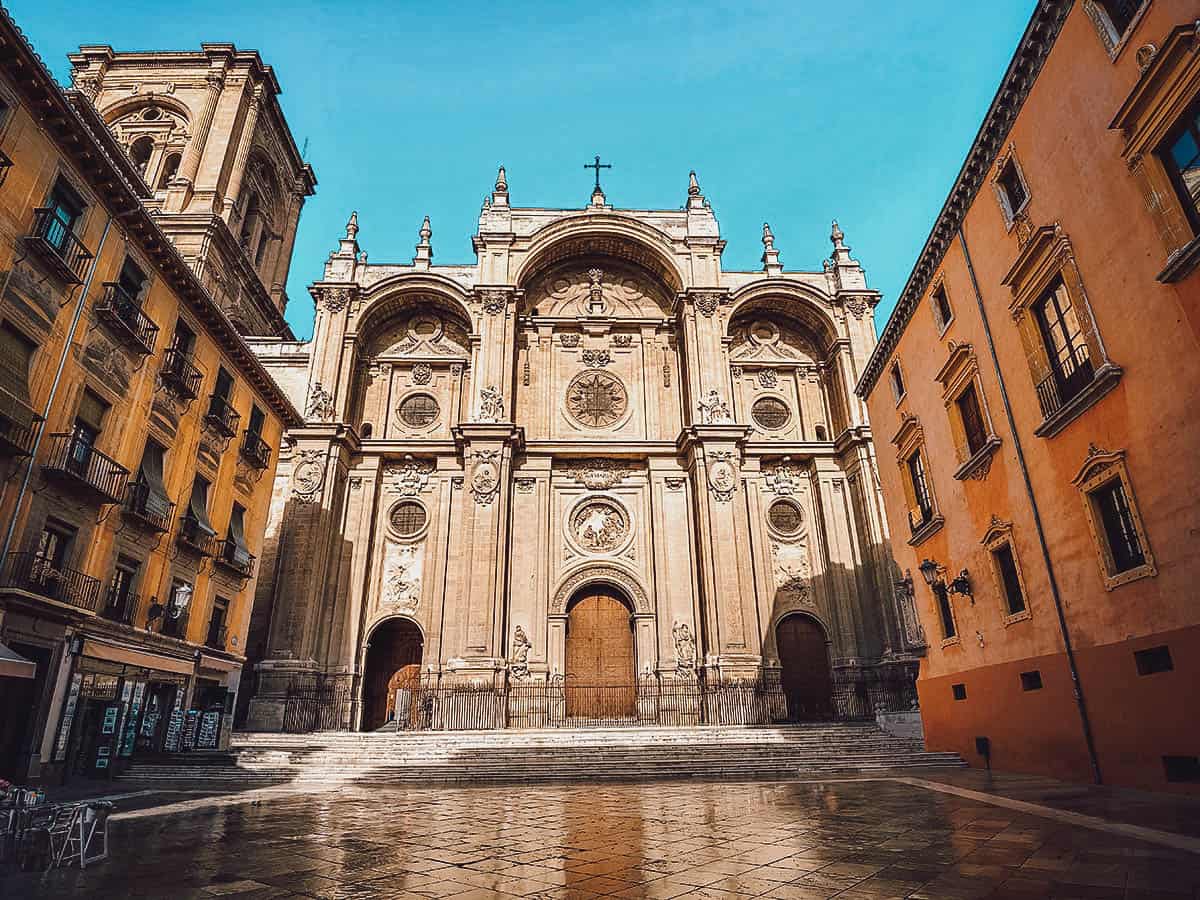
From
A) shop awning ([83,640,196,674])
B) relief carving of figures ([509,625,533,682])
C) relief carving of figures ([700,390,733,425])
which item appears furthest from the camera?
relief carving of figures ([700,390,733,425])

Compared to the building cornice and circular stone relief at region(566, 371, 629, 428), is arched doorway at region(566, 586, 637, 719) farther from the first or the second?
the building cornice

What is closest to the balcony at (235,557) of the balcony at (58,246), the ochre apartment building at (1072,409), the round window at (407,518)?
the round window at (407,518)

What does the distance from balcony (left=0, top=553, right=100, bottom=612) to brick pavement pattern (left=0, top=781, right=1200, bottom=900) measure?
17.7 ft

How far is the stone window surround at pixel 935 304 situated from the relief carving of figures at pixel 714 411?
11.3 m

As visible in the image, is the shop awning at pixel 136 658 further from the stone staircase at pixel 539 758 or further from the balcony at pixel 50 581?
the stone staircase at pixel 539 758

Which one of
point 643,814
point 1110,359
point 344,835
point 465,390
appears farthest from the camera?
point 465,390

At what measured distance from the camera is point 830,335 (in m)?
29.4

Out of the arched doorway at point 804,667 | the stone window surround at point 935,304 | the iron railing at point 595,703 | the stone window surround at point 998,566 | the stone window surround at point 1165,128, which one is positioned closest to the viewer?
the stone window surround at point 1165,128

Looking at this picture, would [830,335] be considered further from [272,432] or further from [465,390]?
[272,432]

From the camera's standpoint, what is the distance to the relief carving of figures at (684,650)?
920 inches

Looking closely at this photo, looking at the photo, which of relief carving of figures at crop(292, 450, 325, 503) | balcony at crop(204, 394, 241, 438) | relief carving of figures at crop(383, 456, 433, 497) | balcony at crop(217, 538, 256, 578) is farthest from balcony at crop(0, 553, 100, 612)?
relief carving of figures at crop(383, 456, 433, 497)

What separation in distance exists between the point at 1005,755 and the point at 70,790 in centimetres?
1653

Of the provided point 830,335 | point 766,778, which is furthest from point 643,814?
point 830,335

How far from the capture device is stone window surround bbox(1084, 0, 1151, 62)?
344 inches
